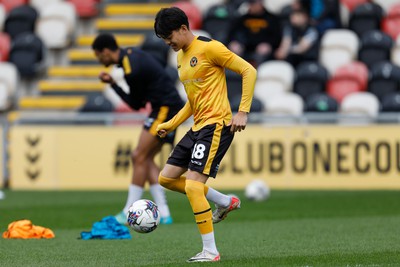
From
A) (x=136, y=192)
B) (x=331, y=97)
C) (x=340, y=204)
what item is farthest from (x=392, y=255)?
(x=331, y=97)

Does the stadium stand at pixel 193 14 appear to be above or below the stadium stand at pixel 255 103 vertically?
above

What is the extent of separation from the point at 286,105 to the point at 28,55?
22.0 feet

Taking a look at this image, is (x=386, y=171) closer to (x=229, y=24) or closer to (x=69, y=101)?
(x=229, y=24)

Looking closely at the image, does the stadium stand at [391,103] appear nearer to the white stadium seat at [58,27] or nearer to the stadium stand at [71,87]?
the stadium stand at [71,87]

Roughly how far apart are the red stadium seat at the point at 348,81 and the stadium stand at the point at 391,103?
4.77 ft

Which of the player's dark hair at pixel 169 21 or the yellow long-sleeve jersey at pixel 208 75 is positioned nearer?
the player's dark hair at pixel 169 21

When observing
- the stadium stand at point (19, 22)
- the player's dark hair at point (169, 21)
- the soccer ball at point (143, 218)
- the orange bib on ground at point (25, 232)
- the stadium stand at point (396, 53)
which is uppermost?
the player's dark hair at point (169, 21)

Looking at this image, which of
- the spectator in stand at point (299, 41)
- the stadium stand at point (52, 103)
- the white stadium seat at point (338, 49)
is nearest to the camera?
the spectator in stand at point (299, 41)

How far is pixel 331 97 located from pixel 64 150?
17.5 feet

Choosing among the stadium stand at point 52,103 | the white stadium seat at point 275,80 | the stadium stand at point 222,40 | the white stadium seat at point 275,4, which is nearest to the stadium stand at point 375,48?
the stadium stand at point 222,40

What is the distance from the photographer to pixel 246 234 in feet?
37.2

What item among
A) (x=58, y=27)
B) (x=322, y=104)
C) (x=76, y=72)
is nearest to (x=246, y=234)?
(x=322, y=104)

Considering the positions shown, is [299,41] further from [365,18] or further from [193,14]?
[193,14]

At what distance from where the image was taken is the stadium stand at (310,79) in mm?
21188
